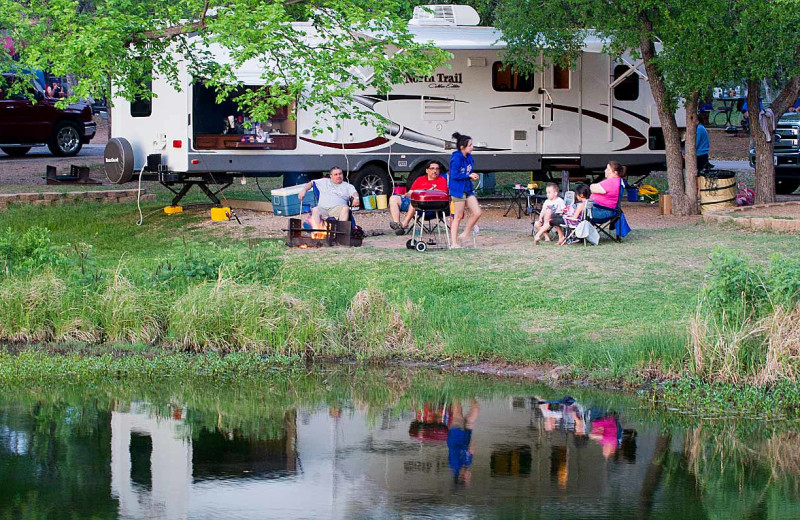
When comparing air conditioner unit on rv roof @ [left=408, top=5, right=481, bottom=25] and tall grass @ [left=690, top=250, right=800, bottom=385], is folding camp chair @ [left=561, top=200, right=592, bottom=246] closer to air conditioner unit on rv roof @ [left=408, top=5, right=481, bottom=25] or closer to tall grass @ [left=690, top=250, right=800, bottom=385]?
tall grass @ [left=690, top=250, right=800, bottom=385]

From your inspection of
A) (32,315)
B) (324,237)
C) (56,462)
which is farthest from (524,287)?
(56,462)

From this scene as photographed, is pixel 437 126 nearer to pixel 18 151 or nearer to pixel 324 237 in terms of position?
pixel 324 237

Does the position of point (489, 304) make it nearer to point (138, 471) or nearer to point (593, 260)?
point (593, 260)

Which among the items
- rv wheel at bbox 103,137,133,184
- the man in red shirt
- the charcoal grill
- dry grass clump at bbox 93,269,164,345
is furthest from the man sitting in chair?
dry grass clump at bbox 93,269,164,345

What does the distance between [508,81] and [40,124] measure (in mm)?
11241

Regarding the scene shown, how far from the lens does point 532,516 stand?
19.4ft

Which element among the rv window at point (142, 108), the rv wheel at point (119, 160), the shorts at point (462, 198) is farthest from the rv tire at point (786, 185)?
the rv wheel at point (119, 160)

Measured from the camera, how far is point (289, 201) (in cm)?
1546

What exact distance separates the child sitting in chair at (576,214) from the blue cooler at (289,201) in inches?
138

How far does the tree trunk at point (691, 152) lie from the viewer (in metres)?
16.5

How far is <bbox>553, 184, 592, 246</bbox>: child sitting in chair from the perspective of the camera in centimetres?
1348

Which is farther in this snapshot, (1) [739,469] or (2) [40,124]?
(2) [40,124]

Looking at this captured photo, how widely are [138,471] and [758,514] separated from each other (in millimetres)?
3505

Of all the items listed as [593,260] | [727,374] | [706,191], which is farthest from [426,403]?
[706,191]
